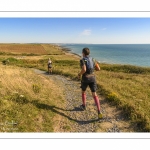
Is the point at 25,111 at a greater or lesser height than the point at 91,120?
greater

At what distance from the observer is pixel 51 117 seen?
21.9ft

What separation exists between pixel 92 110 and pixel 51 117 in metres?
2.16

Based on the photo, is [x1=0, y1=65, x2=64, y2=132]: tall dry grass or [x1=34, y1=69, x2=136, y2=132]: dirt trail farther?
[x1=34, y1=69, x2=136, y2=132]: dirt trail

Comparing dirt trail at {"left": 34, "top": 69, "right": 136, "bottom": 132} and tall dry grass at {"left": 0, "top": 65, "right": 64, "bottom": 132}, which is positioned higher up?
tall dry grass at {"left": 0, "top": 65, "right": 64, "bottom": 132}

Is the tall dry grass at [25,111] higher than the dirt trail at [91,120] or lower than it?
higher

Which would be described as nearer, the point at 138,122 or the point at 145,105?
the point at 138,122

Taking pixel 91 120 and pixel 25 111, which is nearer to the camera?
pixel 25 111

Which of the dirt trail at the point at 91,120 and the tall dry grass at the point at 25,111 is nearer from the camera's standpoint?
the tall dry grass at the point at 25,111
